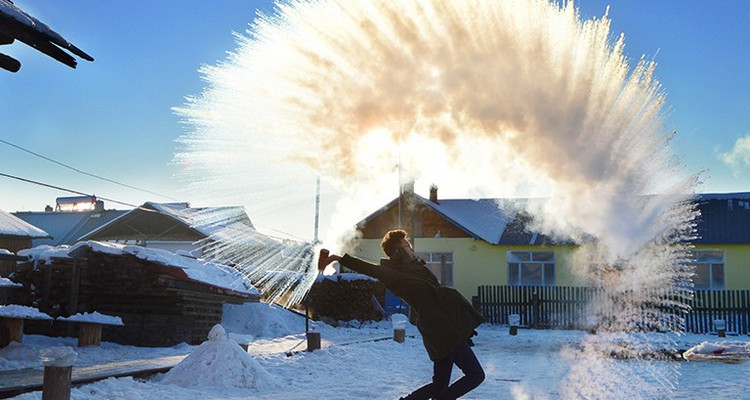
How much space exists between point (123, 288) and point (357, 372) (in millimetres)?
5694

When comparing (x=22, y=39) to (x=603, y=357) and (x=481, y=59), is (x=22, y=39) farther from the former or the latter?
(x=603, y=357)

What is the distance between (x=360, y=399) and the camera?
351 inches

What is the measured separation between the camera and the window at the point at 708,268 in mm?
29906

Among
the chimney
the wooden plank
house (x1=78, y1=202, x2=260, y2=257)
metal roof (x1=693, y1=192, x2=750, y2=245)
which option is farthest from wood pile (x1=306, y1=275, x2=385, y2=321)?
metal roof (x1=693, y1=192, x2=750, y2=245)

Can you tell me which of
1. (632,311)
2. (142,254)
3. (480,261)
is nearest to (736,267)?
(632,311)

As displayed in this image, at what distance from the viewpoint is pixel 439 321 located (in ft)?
21.6

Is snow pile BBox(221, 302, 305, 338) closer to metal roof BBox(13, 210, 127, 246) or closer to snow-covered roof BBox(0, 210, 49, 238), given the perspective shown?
snow-covered roof BBox(0, 210, 49, 238)

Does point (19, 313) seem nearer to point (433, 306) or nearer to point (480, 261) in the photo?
point (433, 306)

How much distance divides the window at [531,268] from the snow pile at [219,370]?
2306cm

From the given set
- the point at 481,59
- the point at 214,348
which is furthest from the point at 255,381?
the point at 481,59

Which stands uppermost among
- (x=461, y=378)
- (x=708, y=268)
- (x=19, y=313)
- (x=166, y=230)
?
(x=166, y=230)

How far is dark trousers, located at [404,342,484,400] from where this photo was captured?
6.56 m

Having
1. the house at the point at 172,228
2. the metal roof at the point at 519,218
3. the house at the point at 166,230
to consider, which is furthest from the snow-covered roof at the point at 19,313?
the metal roof at the point at 519,218

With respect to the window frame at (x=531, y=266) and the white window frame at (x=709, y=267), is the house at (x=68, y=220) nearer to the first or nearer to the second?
the window frame at (x=531, y=266)
